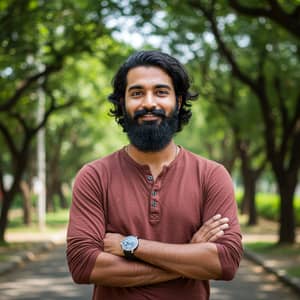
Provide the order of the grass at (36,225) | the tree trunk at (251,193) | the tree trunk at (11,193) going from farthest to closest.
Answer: the tree trunk at (251,193), the grass at (36,225), the tree trunk at (11,193)

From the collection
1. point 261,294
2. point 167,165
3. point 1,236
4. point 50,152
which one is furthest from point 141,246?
point 50,152

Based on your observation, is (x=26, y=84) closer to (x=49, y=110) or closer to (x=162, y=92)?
(x=49, y=110)

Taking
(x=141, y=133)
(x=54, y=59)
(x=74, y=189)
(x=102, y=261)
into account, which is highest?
(x=54, y=59)

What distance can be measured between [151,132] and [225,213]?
496mm

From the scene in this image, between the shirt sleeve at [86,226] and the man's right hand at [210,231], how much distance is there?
1.36 ft

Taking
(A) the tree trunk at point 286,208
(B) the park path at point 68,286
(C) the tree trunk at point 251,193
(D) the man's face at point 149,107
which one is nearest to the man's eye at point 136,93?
(D) the man's face at point 149,107

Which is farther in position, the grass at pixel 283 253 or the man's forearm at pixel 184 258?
the grass at pixel 283 253

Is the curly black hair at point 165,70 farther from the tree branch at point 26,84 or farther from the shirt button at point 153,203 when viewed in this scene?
the tree branch at point 26,84

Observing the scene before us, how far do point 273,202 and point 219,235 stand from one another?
124 ft

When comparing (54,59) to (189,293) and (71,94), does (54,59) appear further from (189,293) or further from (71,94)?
(189,293)

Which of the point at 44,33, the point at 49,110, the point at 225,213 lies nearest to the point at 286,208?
the point at 44,33

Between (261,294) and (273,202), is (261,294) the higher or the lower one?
the lower one

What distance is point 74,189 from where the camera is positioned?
3160mm

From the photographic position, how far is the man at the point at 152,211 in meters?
2.97
